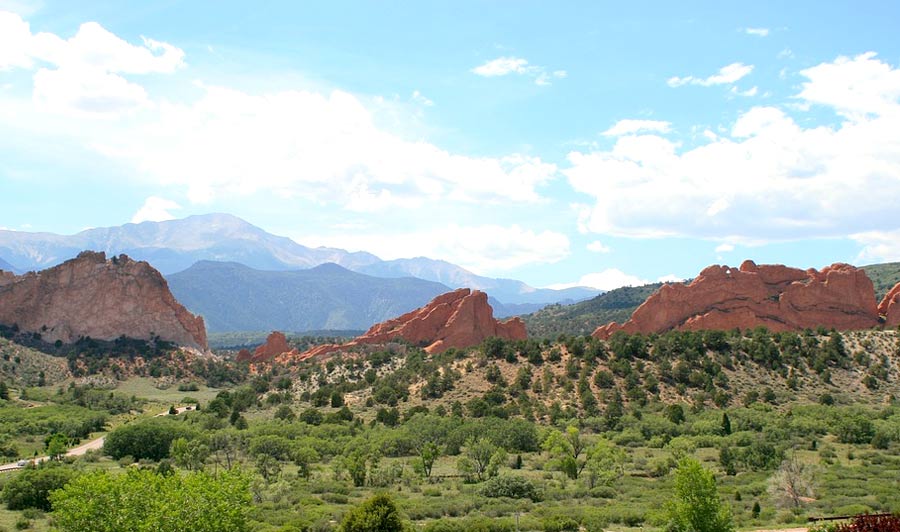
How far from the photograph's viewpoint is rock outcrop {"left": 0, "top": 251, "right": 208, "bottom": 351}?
12675 centimetres

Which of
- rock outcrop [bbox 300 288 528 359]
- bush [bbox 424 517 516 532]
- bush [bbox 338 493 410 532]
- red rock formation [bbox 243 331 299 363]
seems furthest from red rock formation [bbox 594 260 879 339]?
bush [bbox 338 493 410 532]

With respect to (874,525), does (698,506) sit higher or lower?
lower

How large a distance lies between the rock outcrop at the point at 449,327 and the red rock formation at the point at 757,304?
60.3ft

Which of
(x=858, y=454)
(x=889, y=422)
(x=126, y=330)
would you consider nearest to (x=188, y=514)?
(x=858, y=454)

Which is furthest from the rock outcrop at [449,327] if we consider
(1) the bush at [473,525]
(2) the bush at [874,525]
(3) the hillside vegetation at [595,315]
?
(2) the bush at [874,525]

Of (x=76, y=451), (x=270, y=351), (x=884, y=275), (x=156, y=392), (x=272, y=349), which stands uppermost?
(x=884, y=275)

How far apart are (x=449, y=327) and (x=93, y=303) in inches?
2692

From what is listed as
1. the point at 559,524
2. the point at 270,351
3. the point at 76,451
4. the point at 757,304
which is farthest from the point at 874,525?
the point at 270,351

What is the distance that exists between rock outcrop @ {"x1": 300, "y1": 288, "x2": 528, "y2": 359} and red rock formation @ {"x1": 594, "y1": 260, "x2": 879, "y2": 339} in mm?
18372

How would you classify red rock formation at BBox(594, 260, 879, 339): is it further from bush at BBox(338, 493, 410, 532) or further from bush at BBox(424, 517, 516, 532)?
bush at BBox(338, 493, 410, 532)

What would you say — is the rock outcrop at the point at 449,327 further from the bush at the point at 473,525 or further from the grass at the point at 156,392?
the bush at the point at 473,525

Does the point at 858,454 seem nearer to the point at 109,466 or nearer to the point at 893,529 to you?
the point at 893,529

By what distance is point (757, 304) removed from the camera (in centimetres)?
10750

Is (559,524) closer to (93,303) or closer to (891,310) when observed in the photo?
(891,310)
